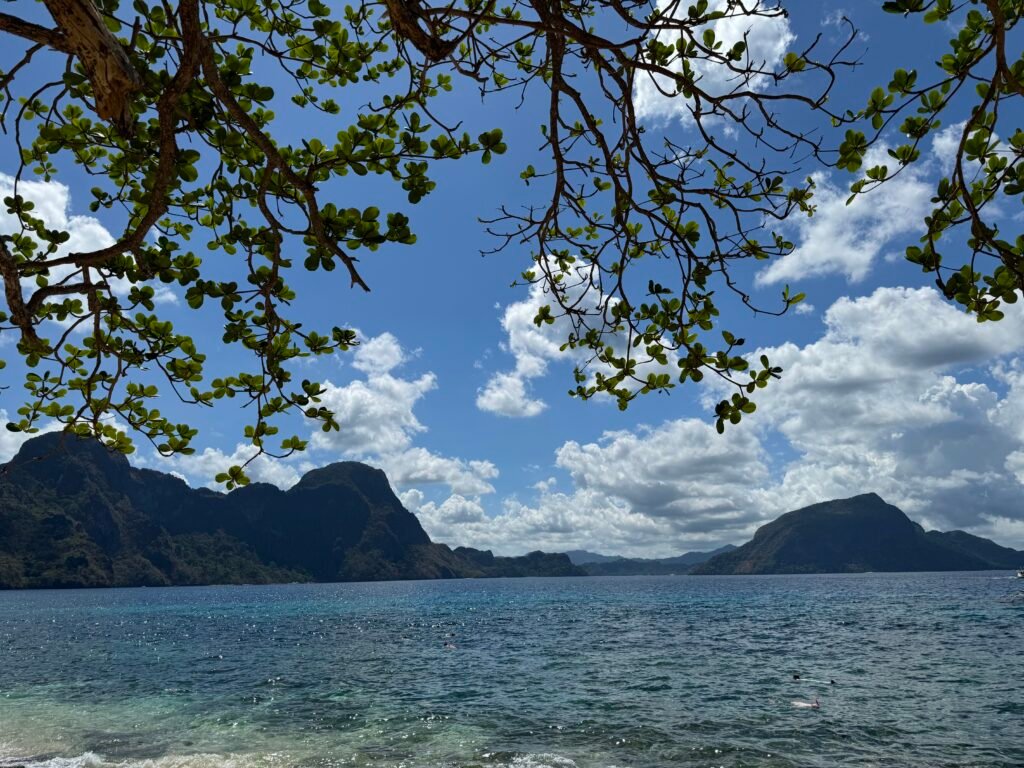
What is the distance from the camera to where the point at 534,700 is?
24.6 meters

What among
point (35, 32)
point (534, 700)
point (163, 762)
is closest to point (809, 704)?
point (534, 700)

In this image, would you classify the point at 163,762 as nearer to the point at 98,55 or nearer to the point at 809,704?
the point at 98,55

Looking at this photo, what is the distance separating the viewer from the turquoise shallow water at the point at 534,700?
17312mm

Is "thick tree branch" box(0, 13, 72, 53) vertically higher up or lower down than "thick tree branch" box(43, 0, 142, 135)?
higher up

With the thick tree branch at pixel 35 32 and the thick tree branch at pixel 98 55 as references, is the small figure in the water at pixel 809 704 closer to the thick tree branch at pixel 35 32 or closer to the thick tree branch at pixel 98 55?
the thick tree branch at pixel 98 55

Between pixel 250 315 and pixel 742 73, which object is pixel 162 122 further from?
pixel 742 73

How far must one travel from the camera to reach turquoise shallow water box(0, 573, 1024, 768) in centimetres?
1731

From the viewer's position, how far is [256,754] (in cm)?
1725

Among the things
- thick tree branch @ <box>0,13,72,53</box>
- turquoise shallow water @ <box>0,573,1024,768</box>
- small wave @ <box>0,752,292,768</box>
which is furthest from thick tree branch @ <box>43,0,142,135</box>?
small wave @ <box>0,752,292,768</box>

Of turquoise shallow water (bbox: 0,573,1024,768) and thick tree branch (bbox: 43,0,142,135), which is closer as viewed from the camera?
thick tree branch (bbox: 43,0,142,135)

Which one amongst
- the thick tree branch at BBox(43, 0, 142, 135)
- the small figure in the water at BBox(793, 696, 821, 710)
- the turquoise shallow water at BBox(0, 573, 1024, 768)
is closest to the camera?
the thick tree branch at BBox(43, 0, 142, 135)

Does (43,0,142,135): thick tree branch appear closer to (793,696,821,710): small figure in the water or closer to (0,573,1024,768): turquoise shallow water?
(0,573,1024,768): turquoise shallow water

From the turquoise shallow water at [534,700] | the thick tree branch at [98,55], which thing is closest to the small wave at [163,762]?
the turquoise shallow water at [534,700]

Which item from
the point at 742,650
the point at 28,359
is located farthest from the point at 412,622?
the point at 28,359
